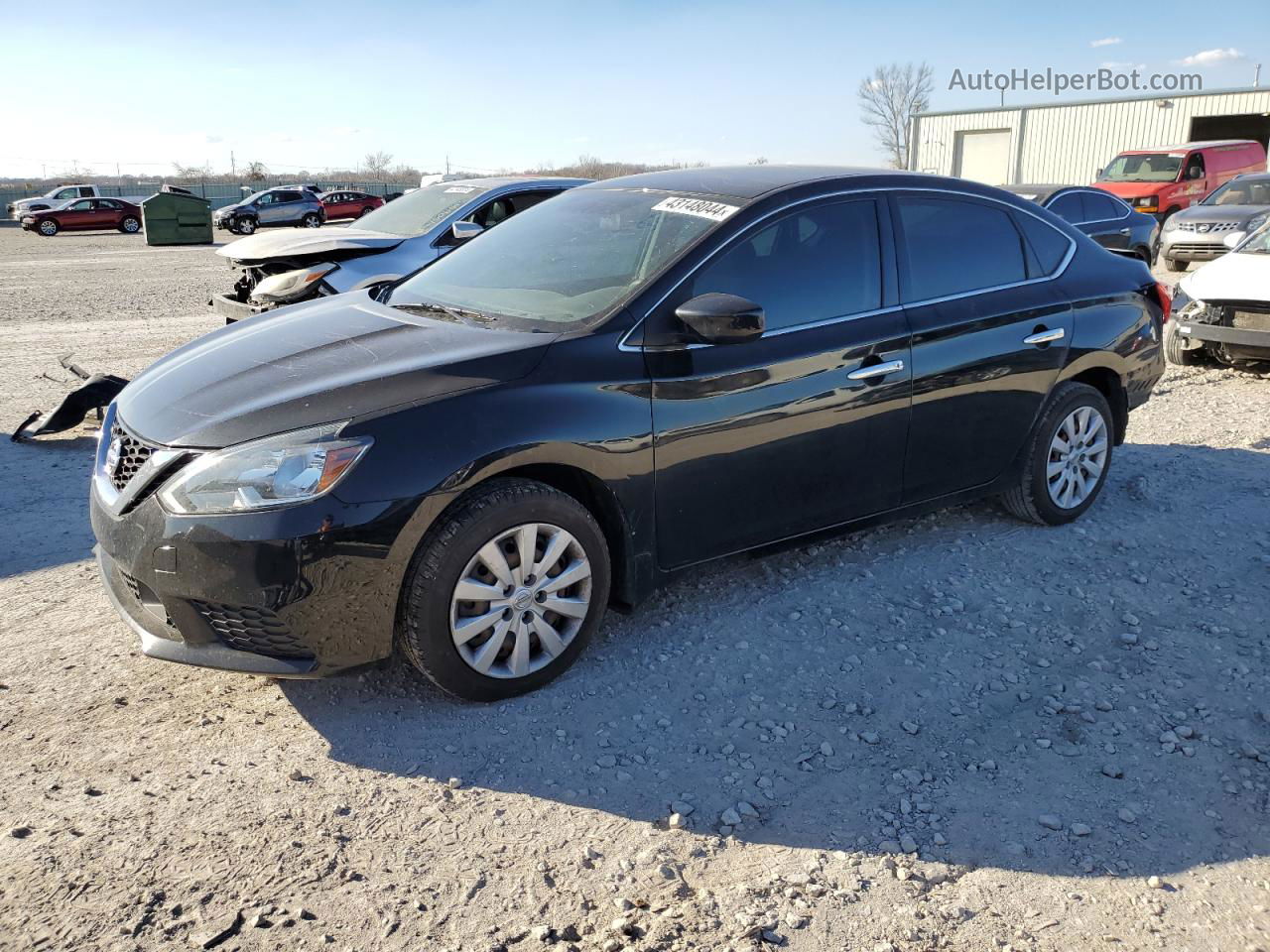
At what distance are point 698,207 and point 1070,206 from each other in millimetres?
10938

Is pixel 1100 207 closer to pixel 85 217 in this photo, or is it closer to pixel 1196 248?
pixel 1196 248

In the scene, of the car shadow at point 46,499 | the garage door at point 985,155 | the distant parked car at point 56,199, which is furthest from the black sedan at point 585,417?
the garage door at point 985,155

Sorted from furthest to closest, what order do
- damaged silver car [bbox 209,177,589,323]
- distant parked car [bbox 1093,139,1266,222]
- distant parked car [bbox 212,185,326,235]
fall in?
distant parked car [bbox 212,185,326,235] → distant parked car [bbox 1093,139,1266,222] → damaged silver car [bbox 209,177,589,323]

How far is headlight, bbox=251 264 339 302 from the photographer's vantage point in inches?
320

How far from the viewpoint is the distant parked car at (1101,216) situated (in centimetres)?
1301

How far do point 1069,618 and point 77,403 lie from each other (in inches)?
242

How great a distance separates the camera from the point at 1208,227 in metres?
16.6

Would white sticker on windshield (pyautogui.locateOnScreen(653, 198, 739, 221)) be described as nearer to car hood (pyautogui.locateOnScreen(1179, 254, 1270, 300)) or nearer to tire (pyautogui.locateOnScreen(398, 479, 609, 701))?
tire (pyautogui.locateOnScreen(398, 479, 609, 701))

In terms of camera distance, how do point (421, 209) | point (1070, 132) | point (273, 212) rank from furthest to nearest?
point (1070, 132) < point (273, 212) < point (421, 209)

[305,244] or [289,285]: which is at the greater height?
[305,244]

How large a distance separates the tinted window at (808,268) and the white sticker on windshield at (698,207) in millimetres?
153

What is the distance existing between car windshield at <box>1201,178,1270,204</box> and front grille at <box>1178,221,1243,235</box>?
2.07m

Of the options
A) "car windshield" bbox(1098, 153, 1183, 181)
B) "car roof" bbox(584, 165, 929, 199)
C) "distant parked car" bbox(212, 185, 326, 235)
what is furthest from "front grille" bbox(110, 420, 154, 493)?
"distant parked car" bbox(212, 185, 326, 235)

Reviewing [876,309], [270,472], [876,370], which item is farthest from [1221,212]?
[270,472]
